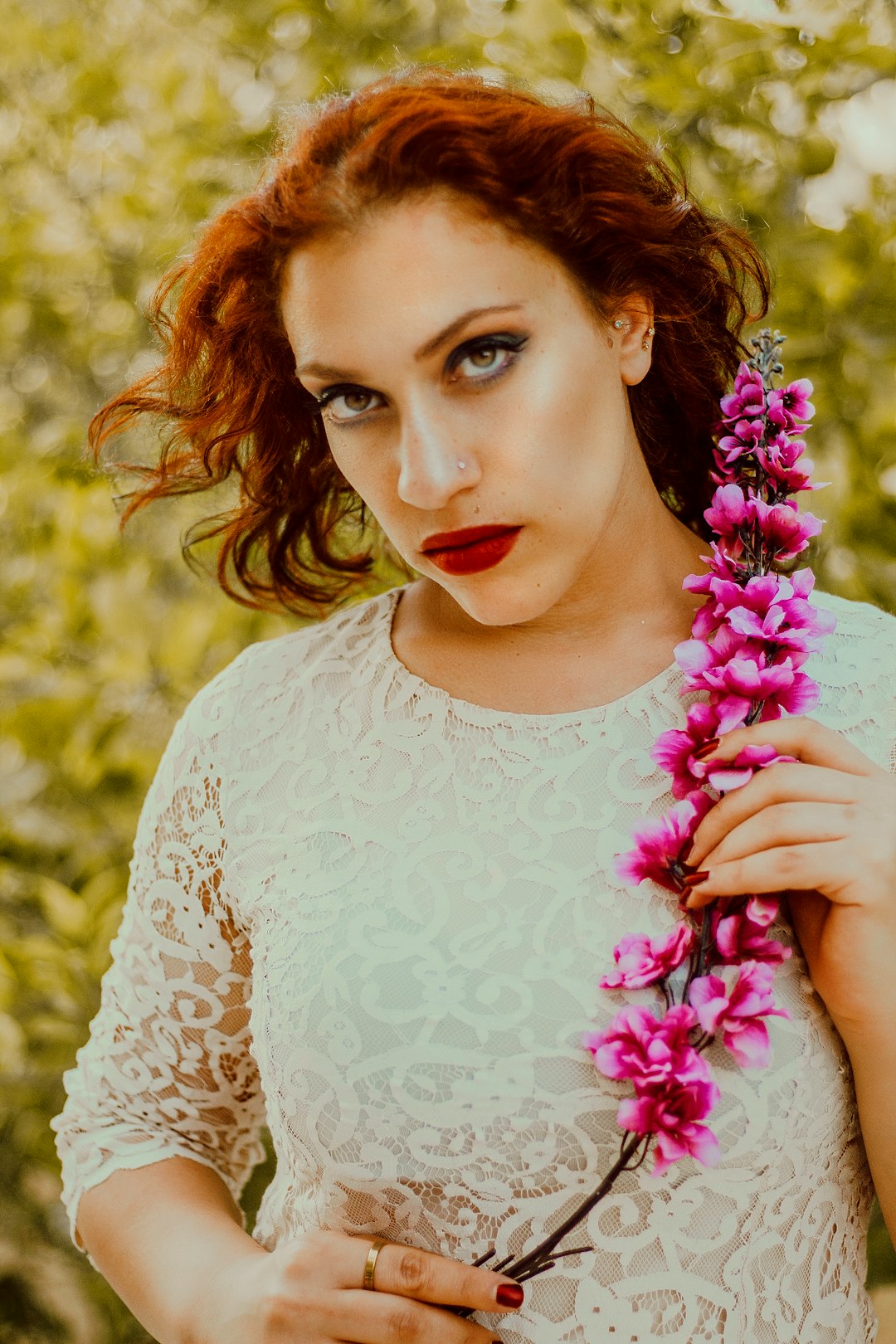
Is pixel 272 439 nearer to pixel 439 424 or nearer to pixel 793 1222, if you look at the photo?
pixel 439 424

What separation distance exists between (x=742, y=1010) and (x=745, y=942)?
82 millimetres

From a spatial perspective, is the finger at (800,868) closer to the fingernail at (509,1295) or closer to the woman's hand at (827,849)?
the woman's hand at (827,849)

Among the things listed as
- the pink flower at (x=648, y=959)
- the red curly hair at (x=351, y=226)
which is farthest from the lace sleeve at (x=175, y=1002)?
the pink flower at (x=648, y=959)

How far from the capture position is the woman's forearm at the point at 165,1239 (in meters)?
1.45

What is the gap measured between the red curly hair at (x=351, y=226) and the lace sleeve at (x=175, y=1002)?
32 cm

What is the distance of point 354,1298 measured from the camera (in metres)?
1.28

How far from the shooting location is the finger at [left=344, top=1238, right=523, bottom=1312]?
4.02 ft

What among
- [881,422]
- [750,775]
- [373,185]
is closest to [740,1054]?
[750,775]

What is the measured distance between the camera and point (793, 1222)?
129 cm

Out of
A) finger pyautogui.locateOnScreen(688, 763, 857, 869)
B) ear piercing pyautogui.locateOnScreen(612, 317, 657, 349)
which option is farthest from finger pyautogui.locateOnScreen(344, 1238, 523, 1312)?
ear piercing pyautogui.locateOnScreen(612, 317, 657, 349)

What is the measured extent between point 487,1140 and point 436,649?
595 millimetres

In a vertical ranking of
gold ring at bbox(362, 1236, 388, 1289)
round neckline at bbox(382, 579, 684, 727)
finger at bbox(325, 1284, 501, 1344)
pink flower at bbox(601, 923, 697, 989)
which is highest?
round neckline at bbox(382, 579, 684, 727)

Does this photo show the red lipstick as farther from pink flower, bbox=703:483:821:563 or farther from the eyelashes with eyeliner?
pink flower, bbox=703:483:821:563

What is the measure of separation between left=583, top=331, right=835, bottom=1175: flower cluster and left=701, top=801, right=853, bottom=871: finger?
4cm
